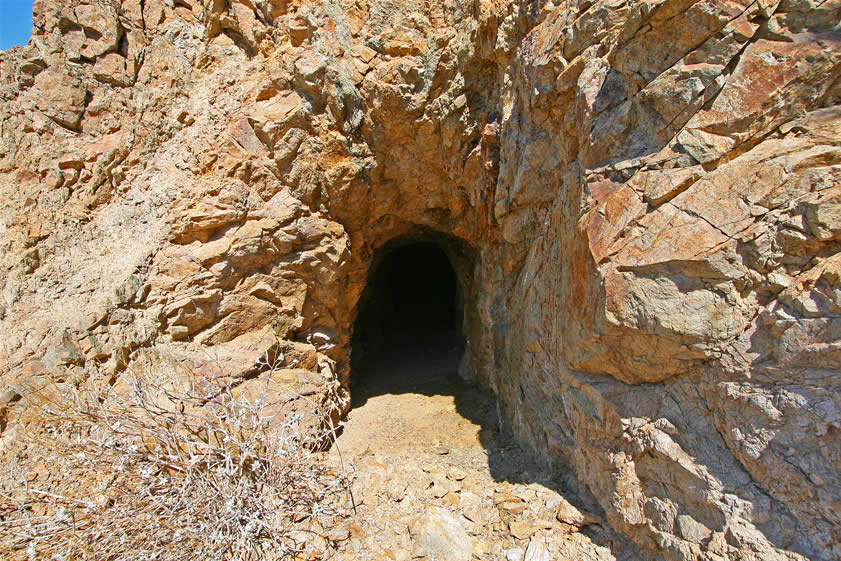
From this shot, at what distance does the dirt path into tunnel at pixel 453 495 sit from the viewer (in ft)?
9.44

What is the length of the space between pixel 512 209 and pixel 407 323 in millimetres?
5483

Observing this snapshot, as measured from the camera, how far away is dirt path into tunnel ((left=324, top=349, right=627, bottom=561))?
2.88 meters

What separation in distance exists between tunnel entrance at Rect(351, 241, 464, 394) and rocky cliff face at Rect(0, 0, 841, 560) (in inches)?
38.5

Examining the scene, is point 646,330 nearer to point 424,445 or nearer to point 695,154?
point 695,154

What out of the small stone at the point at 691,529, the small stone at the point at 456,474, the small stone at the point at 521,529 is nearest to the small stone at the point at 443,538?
the small stone at the point at 521,529

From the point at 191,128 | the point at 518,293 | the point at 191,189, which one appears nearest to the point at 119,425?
the point at 191,189

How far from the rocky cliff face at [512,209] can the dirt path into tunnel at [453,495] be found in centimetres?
30

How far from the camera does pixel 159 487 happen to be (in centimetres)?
303

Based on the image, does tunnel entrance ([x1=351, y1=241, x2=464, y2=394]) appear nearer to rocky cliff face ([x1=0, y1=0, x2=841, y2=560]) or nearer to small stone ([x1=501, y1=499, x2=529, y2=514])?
rocky cliff face ([x1=0, y1=0, x2=841, y2=560])

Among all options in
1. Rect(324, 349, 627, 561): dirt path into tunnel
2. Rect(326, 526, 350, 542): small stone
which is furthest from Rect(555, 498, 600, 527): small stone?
Rect(326, 526, 350, 542): small stone

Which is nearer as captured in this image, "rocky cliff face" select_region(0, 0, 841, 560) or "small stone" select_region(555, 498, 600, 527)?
"rocky cliff face" select_region(0, 0, 841, 560)

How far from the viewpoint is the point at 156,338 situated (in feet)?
13.1

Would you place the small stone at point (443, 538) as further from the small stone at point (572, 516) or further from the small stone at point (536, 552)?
the small stone at point (572, 516)

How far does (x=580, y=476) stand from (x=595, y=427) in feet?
1.60
